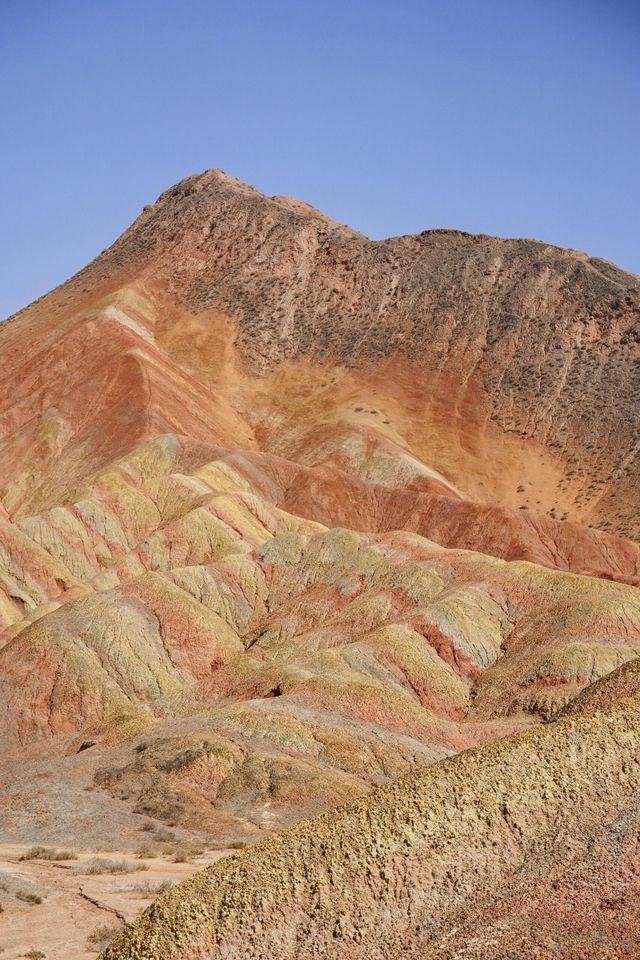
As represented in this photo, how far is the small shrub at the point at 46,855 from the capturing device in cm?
3107

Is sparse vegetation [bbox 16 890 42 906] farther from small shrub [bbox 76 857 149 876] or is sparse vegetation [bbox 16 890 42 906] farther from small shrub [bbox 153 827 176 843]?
small shrub [bbox 153 827 176 843]

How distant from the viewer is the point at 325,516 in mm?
94375

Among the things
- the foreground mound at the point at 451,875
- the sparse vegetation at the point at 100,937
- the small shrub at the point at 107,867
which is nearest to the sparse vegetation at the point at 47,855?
the small shrub at the point at 107,867

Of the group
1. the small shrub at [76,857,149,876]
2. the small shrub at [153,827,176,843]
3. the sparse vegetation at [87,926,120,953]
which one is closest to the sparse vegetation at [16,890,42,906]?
the sparse vegetation at [87,926,120,953]

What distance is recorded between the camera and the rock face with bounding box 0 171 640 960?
55.1 ft

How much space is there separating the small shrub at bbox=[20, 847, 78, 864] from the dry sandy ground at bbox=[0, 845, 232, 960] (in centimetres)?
27

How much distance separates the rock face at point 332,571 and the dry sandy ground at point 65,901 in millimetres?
6183

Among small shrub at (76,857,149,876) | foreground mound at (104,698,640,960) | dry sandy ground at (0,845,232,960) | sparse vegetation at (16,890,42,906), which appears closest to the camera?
foreground mound at (104,698,640,960)

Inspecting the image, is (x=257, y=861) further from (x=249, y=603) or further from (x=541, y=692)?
(x=249, y=603)

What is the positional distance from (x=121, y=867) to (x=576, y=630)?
102ft

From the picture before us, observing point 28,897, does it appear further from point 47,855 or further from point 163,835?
point 163,835

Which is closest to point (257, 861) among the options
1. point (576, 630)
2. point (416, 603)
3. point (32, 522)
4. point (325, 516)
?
point (576, 630)

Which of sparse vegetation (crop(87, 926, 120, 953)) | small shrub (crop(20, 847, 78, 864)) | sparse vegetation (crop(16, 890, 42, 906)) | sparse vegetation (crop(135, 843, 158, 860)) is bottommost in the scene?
small shrub (crop(20, 847, 78, 864))

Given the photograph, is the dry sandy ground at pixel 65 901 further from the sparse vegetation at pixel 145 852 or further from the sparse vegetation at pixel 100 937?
the sparse vegetation at pixel 145 852
